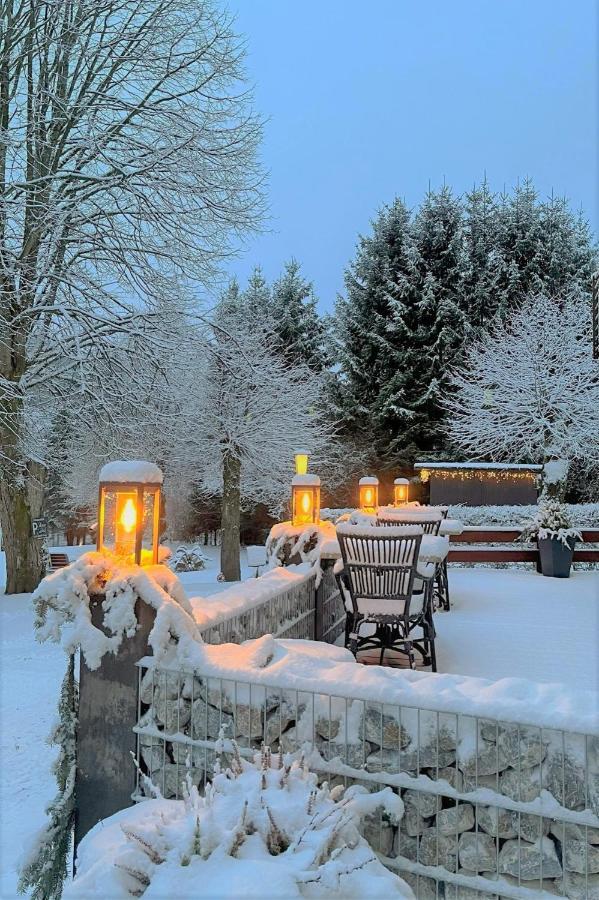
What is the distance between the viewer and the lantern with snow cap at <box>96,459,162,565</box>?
268 cm

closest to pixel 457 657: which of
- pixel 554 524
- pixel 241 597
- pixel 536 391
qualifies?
pixel 241 597

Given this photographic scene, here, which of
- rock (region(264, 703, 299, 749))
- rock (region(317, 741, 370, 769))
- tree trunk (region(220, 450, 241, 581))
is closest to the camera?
rock (region(317, 741, 370, 769))

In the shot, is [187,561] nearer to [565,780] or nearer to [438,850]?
[438,850]

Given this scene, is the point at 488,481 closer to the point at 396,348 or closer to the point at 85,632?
the point at 396,348

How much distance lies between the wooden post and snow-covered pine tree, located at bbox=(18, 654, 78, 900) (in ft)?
0.11

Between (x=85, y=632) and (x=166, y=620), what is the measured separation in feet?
1.11

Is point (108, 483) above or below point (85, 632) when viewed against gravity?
above

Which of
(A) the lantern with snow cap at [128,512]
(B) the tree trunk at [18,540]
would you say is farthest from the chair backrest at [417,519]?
(B) the tree trunk at [18,540]

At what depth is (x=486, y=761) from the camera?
1.88 meters

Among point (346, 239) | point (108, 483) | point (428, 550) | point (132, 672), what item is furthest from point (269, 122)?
point (346, 239)

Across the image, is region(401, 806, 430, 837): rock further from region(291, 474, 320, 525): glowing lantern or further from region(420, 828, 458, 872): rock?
region(291, 474, 320, 525): glowing lantern

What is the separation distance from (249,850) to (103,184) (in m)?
8.11

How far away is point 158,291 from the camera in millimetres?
8477

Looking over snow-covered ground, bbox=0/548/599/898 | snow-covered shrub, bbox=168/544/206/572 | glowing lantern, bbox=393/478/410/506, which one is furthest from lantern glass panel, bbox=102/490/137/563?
snow-covered shrub, bbox=168/544/206/572
